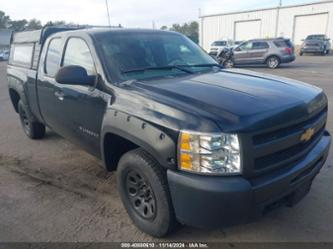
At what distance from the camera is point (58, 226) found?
9.60 ft

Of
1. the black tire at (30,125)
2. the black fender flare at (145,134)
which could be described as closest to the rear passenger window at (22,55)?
the black tire at (30,125)

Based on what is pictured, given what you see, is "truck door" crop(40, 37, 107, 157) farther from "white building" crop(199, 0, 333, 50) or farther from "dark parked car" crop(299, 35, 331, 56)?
"white building" crop(199, 0, 333, 50)

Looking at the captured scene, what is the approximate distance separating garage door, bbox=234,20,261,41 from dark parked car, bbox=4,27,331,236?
39.6 m

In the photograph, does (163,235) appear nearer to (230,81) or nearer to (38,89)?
(230,81)

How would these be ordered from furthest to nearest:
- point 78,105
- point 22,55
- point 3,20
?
point 3,20 → point 22,55 → point 78,105

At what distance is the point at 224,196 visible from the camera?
2012 millimetres

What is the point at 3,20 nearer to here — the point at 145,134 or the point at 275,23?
the point at 275,23

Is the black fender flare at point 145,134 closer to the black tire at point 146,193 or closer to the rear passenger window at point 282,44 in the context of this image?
the black tire at point 146,193

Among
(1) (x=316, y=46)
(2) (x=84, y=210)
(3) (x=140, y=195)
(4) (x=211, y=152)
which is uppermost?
(4) (x=211, y=152)

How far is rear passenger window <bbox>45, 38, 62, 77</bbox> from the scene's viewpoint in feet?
12.7

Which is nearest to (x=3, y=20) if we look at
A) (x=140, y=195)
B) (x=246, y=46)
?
A: (x=246, y=46)

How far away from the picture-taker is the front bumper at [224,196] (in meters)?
2.02

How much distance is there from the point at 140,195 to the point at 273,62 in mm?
16848

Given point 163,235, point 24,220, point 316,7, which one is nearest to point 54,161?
point 24,220
